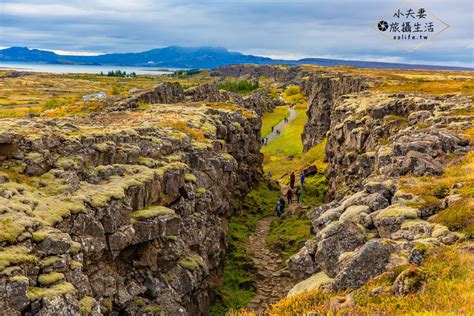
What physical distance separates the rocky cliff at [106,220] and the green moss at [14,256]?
0.04 meters

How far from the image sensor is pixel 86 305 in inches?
849

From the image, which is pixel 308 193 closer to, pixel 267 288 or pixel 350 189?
pixel 350 189

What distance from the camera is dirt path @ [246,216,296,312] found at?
39.6 meters

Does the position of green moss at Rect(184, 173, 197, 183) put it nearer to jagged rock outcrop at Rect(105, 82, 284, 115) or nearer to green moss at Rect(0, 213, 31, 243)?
green moss at Rect(0, 213, 31, 243)

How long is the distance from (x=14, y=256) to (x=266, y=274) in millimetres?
29239

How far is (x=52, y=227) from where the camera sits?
2306 centimetres

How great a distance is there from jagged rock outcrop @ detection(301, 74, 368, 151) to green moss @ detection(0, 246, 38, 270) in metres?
102

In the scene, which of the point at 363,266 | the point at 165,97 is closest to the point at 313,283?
the point at 363,266

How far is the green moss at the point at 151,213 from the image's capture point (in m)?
29.9

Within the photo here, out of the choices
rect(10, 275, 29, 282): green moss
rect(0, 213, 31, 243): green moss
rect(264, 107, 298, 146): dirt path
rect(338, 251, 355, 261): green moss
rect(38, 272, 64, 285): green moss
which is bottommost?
rect(264, 107, 298, 146): dirt path

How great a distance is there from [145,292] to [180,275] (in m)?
3.79

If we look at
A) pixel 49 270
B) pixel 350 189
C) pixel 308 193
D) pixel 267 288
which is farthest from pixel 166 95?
pixel 49 270

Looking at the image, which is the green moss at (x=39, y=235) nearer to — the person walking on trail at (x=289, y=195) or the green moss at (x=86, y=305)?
the green moss at (x=86, y=305)

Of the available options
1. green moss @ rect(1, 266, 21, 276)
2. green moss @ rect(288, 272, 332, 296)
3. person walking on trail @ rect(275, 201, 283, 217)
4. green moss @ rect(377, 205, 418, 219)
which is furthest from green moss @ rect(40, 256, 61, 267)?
person walking on trail @ rect(275, 201, 283, 217)
